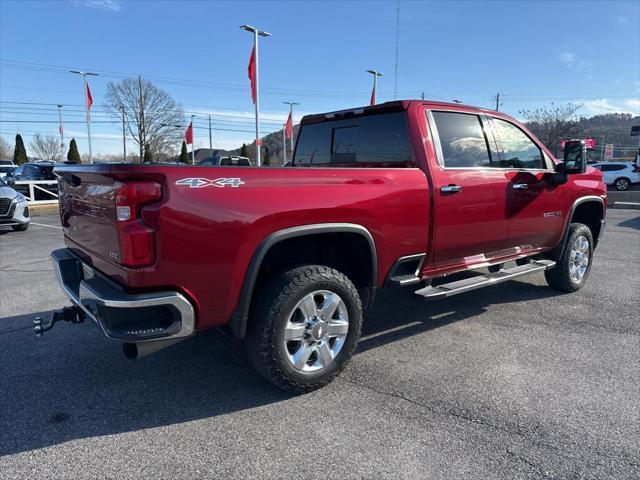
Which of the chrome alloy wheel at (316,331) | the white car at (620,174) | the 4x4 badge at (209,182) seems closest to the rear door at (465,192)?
the chrome alloy wheel at (316,331)

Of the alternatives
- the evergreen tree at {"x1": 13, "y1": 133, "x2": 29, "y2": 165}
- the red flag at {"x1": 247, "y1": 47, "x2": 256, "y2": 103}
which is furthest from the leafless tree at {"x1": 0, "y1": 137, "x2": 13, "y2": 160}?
the red flag at {"x1": 247, "y1": 47, "x2": 256, "y2": 103}

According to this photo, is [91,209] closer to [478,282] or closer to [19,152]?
[478,282]

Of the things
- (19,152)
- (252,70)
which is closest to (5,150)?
(19,152)

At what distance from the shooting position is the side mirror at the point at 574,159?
468 centimetres

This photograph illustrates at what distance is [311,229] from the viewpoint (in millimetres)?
2949

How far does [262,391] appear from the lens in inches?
125

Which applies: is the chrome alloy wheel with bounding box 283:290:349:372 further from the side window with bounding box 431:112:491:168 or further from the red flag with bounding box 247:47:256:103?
the red flag with bounding box 247:47:256:103

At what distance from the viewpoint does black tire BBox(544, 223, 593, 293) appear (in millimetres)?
5281

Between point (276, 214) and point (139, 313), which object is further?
point (276, 214)

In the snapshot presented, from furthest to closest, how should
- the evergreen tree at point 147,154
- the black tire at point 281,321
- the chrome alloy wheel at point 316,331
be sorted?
the evergreen tree at point 147,154
the chrome alloy wheel at point 316,331
the black tire at point 281,321

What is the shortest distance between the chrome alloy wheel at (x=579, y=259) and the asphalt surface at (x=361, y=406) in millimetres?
903

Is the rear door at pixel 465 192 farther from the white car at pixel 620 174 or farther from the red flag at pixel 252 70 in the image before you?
the white car at pixel 620 174

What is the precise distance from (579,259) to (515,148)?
6.29ft

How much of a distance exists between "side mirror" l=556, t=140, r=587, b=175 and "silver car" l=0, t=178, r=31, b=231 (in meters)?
11.2
